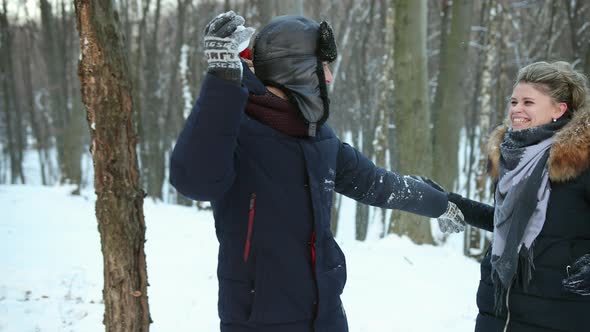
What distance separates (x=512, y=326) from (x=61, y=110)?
866 inches

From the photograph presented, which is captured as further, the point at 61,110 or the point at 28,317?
the point at 61,110

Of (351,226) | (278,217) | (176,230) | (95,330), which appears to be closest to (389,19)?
(176,230)

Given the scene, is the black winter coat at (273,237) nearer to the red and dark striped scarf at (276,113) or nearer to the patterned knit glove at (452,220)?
the red and dark striped scarf at (276,113)

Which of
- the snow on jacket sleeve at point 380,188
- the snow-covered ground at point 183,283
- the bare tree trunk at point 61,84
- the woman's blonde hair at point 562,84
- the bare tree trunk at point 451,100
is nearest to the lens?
the snow on jacket sleeve at point 380,188

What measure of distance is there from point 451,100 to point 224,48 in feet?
25.2

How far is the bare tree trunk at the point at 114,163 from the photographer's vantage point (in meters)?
2.65

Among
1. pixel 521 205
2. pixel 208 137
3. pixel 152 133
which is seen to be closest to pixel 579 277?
pixel 521 205

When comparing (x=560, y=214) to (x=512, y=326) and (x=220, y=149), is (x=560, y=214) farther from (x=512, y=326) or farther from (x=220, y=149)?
(x=220, y=149)

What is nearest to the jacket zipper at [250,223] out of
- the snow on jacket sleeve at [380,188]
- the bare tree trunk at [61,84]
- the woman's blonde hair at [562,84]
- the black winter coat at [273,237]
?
the black winter coat at [273,237]

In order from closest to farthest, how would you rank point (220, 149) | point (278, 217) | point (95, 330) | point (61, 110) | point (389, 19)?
point (220, 149) < point (278, 217) < point (95, 330) < point (389, 19) < point (61, 110)

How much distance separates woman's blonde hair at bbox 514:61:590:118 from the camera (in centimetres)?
242

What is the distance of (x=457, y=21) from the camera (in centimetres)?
866

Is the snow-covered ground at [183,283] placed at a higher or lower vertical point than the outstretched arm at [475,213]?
lower

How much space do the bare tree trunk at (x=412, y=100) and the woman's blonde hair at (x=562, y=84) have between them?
4763mm
